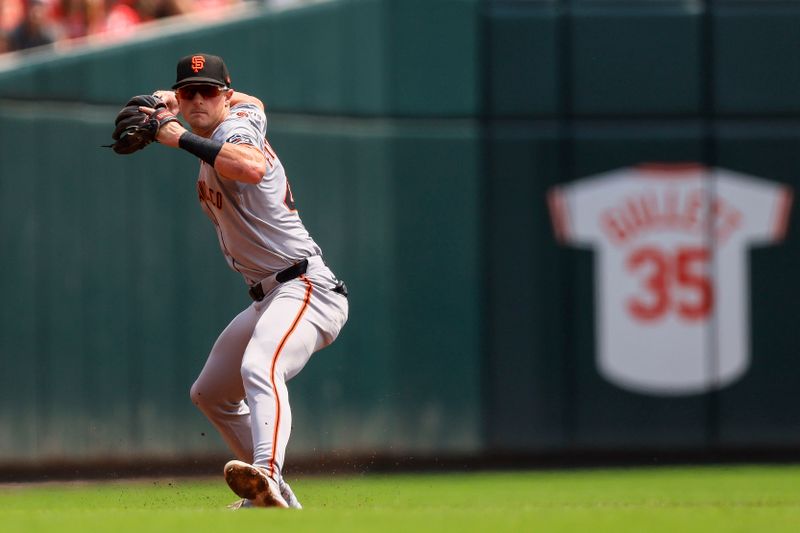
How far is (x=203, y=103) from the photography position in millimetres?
5098

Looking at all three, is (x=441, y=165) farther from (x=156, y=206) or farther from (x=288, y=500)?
(x=288, y=500)

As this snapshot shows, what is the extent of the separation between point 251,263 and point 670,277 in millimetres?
4394

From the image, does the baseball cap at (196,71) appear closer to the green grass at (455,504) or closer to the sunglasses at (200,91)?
the sunglasses at (200,91)

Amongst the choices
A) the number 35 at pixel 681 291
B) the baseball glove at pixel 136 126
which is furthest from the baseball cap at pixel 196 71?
the number 35 at pixel 681 291

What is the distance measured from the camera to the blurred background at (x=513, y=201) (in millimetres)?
8453

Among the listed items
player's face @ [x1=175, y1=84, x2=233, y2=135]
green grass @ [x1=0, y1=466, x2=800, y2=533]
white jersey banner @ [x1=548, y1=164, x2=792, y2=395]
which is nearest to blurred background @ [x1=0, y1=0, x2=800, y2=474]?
white jersey banner @ [x1=548, y1=164, x2=792, y2=395]

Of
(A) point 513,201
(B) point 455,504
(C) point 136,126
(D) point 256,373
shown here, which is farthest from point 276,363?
(A) point 513,201

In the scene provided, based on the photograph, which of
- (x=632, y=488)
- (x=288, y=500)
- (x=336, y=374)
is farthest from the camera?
(x=336, y=374)

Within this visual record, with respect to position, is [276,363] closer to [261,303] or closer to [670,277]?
[261,303]

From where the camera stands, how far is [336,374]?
841 centimetres

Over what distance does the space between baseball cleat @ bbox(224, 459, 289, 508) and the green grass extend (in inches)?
4.9

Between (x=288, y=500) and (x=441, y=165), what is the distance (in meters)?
4.10

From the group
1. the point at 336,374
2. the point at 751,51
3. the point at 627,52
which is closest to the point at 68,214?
the point at 336,374

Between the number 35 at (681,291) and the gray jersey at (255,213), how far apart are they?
416 cm
